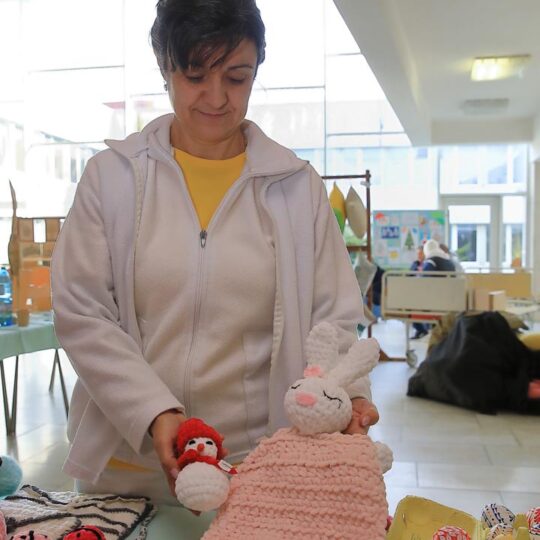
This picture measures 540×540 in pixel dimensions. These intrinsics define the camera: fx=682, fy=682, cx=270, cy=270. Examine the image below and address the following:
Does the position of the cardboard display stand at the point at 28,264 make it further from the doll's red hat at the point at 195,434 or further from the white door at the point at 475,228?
the white door at the point at 475,228

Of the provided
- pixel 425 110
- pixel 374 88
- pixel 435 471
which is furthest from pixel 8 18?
pixel 435 471

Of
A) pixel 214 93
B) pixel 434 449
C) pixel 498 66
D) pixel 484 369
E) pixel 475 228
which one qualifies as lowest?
pixel 434 449

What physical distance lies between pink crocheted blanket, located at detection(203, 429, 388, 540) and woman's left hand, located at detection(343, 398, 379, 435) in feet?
0.24

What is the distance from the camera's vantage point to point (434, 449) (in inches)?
152

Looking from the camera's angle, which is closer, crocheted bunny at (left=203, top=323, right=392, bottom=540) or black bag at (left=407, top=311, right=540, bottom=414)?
crocheted bunny at (left=203, top=323, right=392, bottom=540)

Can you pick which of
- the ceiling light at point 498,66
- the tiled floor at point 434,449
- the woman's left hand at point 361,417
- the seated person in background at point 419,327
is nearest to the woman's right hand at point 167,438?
the woman's left hand at point 361,417

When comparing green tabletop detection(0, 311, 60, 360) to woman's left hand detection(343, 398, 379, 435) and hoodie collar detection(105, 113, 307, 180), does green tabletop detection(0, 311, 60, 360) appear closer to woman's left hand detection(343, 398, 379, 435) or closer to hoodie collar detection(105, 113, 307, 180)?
hoodie collar detection(105, 113, 307, 180)

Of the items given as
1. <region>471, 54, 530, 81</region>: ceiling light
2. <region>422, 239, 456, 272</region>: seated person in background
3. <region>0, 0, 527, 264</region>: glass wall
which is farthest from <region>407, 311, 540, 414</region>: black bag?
<region>0, 0, 527, 264</region>: glass wall

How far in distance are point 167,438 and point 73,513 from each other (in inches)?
7.9

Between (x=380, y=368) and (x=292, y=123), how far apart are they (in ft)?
14.9

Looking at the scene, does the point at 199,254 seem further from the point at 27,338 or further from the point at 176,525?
the point at 27,338

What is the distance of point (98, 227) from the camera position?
40.6 inches

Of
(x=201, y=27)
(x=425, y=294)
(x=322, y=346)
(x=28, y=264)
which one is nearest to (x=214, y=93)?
(x=201, y=27)

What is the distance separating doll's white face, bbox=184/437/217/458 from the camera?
31.9 inches
